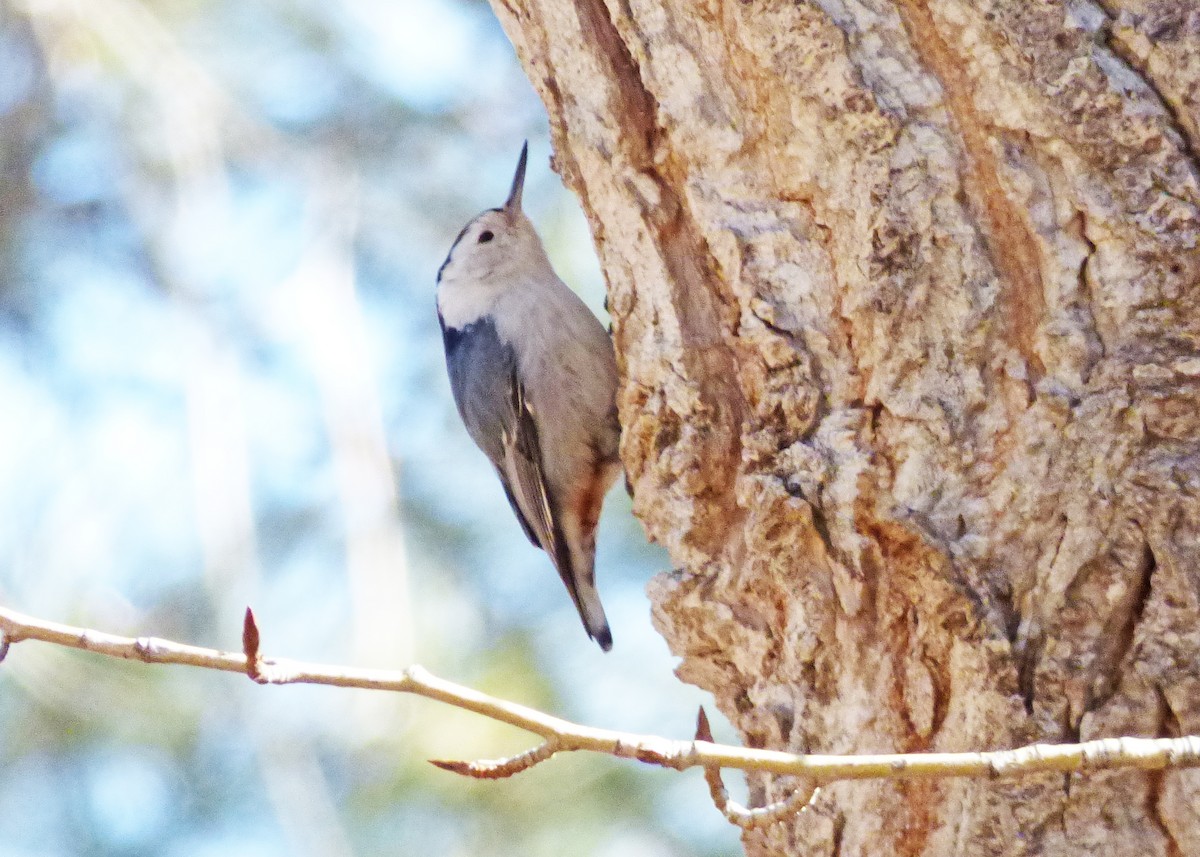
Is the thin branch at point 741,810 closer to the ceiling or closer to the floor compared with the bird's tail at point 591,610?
closer to the floor

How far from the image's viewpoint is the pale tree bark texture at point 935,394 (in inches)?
49.3

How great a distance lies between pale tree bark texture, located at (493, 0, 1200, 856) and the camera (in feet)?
4.11

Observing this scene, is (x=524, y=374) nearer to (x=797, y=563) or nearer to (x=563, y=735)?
(x=797, y=563)

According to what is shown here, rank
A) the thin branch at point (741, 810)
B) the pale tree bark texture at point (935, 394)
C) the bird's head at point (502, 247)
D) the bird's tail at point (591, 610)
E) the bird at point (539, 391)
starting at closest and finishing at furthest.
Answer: the thin branch at point (741, 810) → the pale tree bark texture at point (935, 394) → the bird at point (539, 391) → the bird's tail at point (591, 610) → the bird's head at point (502, 247)

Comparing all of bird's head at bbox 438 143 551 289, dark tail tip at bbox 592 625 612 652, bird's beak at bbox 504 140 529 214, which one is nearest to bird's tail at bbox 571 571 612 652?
dark tail tip at bbox 592 625 612 652

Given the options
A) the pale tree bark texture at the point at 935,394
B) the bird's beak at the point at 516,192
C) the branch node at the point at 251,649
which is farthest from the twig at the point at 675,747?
the bird's beak at the point at 516,192

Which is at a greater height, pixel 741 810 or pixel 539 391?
pixel 539 391

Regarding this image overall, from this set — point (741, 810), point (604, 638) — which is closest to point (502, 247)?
point (604, 638)

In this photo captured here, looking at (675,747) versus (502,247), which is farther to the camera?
(502,247)

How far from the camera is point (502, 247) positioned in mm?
2939

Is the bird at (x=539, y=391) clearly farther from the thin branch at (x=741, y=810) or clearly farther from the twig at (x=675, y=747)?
the twig at (x=675, y=747)

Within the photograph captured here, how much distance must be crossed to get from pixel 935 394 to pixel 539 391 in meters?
1.40

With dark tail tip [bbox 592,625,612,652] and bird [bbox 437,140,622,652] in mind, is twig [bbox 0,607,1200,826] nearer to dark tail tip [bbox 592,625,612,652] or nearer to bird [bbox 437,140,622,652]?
bird [bbox 437,140,622,652]

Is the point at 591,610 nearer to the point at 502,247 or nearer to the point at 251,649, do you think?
the point at 502,247
